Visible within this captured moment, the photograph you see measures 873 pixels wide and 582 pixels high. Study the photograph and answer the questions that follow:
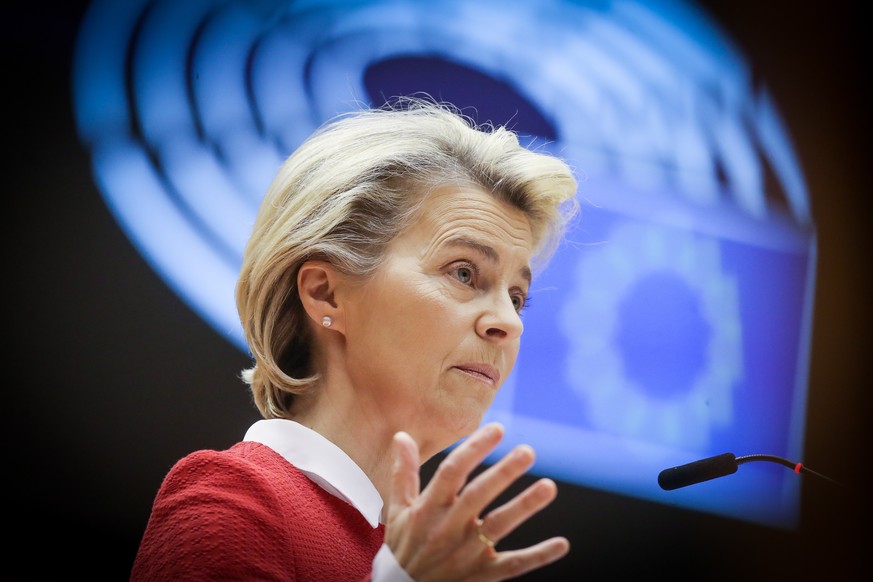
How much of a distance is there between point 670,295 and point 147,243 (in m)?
1.31

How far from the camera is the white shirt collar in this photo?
62.2 inches

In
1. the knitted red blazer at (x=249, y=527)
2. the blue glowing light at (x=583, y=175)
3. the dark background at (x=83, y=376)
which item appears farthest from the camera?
the blue glowing light at (x=583, y=175)

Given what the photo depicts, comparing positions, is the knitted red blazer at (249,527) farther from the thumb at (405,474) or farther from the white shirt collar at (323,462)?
the thumb at (405,474)

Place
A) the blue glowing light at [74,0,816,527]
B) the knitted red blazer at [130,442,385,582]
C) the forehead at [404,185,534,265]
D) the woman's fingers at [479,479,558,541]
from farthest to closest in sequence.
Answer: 1. the blue glowing light at [74,0,816,527]
2. the forehead at [404,185,534,265]
3. the knitted red blazer at [130,442,385,582]
4. the woman's fingers at [479,479,558,541]

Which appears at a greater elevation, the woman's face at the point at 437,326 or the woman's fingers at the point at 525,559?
the woman's face at the point at 437,326

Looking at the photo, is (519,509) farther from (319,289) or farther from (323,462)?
(319,289)

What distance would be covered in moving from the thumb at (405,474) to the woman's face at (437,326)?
42cm

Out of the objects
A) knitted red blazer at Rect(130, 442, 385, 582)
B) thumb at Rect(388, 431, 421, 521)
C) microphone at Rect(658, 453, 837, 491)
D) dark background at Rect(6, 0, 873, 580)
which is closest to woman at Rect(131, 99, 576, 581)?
knitted red blazer at Rect(130, 442, 385, 582)

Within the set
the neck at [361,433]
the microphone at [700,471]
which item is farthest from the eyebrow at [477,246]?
the microphone at [700,471]

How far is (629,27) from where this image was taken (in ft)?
8.82

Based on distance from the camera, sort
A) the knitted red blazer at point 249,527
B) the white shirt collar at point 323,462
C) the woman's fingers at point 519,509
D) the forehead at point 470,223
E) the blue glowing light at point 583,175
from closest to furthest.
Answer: the woman's fingers at point 519,509, the knitted red blazer at point 249,527, the white shirt collar at point 323,462, the forehead at point 470,223, the blue glowing light at point 583,175

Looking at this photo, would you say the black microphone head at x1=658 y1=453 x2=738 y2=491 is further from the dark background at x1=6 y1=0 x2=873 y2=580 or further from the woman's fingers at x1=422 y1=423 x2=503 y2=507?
the dark background at x1=6 y1=0 x2=873 y2=580

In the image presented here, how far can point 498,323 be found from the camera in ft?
5.33

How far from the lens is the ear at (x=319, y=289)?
170 centimetres
